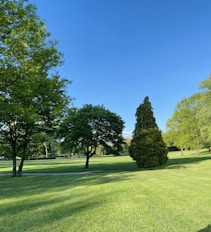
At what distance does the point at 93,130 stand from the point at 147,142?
6.31m

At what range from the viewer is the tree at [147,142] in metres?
19.9

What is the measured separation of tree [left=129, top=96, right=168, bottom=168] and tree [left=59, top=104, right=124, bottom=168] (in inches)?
140

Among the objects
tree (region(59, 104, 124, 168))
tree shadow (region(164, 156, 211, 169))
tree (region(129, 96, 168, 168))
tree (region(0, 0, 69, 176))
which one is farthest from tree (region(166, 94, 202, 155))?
tree (region(0, 0, 69, 176))

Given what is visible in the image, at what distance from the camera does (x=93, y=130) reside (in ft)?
78.6

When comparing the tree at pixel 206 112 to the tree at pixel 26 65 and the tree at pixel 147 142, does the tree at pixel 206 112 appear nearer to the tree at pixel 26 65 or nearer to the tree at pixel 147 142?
the tree at pixel 147 142

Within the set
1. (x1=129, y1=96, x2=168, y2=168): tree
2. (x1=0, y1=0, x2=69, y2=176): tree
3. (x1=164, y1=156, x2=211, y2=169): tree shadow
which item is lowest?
(x1=164, y1=156, x2=211, y2=169): tree shadow

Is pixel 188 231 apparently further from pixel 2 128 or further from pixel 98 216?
pixel 2 128

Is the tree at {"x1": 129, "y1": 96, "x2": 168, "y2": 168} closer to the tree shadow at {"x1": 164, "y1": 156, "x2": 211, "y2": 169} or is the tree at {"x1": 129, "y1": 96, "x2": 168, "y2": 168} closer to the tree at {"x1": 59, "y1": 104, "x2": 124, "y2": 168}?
the tree shadow at {"x1": 164, "y1": 156, "x2": 211, "y2": 169}

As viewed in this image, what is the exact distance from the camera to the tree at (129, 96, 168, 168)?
65.3ft

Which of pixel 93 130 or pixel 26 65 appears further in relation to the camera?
pixel 93 130

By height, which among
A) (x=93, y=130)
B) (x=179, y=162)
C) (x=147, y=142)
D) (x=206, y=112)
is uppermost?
(x=206, y=112)

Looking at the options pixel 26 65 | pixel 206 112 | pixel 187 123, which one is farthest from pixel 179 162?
pixel 26 65

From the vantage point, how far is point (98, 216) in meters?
4.93

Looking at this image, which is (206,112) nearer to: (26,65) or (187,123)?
(187,123)
